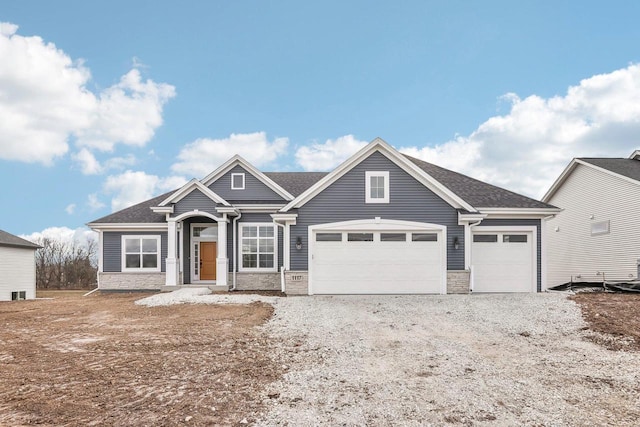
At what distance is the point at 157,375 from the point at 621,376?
6666mm

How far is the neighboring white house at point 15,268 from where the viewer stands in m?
20.7

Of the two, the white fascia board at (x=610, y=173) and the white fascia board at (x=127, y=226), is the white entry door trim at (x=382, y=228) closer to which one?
the white fascia board at (x=127, y=226)

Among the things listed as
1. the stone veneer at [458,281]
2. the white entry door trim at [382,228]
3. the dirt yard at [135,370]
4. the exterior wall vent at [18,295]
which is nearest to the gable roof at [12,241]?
the exterior wall vent at [18,295]

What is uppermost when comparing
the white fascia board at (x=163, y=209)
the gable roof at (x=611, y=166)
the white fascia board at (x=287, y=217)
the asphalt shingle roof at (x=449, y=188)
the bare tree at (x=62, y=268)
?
the gable roof at (x=611, y=166)

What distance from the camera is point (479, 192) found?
16234mm

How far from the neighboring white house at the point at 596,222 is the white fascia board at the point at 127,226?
16.9 meters

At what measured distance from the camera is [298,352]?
6855 mm

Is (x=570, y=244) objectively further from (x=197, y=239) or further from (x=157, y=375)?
(x=157, y=375)

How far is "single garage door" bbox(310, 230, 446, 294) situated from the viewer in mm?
13703

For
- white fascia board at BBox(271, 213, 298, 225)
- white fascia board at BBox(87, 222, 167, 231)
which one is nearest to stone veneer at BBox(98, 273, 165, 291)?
white fascia board at BBox(87, 222, 167, 231)

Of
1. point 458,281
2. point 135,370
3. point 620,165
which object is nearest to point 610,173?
point 620,165

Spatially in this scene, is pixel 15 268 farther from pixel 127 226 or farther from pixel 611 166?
pixel 611 166

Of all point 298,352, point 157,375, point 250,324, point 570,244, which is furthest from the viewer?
point 570,244

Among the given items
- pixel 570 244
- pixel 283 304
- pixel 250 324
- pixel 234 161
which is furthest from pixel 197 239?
pixel 570 244
